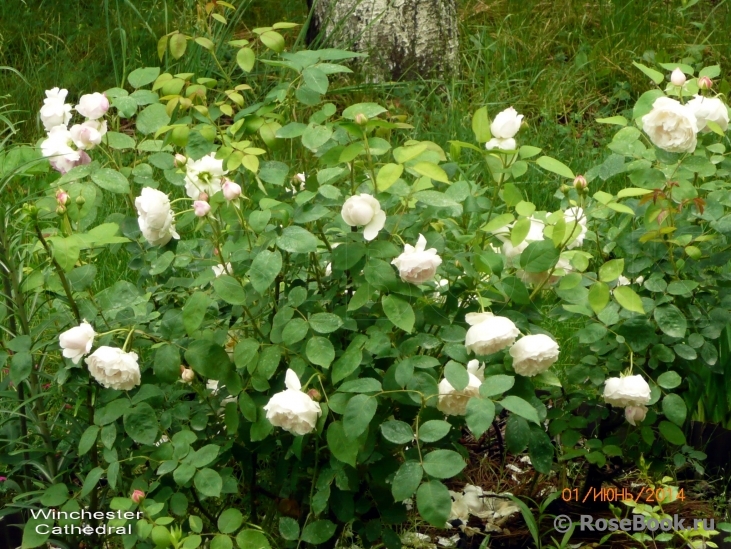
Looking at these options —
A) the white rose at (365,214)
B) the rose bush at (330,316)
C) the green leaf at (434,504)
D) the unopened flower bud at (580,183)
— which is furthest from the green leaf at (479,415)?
the unopened flower bud at (580,183)

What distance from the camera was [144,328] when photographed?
1997 millimetres

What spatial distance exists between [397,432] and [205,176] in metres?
0.63

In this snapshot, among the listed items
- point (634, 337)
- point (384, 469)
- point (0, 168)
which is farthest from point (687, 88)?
point (0, 168)

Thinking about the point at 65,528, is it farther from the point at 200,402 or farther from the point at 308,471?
the point at 308,471

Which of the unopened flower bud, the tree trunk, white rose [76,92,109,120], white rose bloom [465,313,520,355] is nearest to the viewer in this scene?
white rose bloom [465,313,520,355]

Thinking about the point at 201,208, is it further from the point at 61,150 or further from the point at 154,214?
the point at 61,150

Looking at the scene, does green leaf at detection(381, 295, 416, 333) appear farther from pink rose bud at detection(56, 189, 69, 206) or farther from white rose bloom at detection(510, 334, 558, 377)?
pink rose bud at detection(56, 189, 69, 206)

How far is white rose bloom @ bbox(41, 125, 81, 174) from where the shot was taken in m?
1.99

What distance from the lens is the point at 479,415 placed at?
159 cm

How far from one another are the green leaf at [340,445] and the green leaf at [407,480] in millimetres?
95

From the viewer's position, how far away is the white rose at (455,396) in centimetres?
172

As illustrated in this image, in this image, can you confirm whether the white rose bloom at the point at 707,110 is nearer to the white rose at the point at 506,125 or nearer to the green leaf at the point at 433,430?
the white rose at the point at 506,125

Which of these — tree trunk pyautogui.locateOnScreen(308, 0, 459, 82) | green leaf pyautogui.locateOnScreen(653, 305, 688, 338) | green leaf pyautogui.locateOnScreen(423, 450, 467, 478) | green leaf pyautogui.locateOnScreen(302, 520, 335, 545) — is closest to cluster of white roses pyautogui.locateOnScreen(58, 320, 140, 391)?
green leaf pyautogui.locateOnScreen(302, 520, 335, 545)

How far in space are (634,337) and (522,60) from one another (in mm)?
2857
